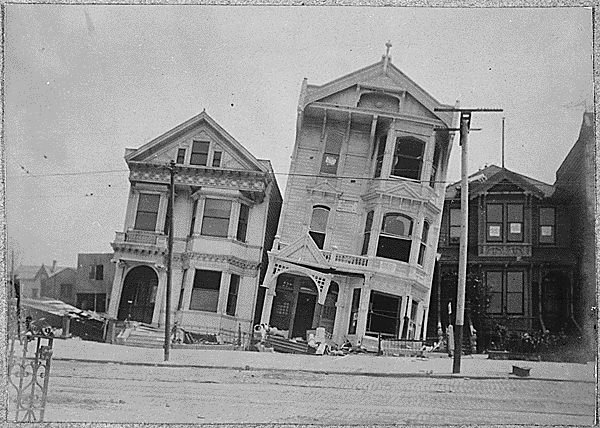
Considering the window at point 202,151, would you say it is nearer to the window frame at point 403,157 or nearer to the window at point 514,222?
the window frame at point 403,157

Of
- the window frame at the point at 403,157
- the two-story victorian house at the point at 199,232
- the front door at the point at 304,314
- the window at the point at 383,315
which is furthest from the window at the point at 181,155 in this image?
the window at the point at 383,315

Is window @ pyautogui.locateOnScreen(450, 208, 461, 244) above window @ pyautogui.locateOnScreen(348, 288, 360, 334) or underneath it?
above

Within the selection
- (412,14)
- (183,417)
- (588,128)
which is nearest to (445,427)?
(183,417)

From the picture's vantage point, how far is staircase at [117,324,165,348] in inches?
205

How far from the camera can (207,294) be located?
5.21m

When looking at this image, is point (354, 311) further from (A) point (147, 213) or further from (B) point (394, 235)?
(A) point (147, 213)

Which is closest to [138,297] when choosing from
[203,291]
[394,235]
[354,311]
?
[203,291]

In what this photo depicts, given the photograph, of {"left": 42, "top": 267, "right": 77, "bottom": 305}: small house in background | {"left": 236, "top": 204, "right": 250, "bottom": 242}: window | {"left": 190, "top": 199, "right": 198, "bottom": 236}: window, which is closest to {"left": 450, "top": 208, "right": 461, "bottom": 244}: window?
{"left": 236, "top": 204, "right": 250, "bottom": 242}: window

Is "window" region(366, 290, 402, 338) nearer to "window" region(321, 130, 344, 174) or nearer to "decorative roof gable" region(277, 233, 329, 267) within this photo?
"decorative roof gable" region(277, 233, 329, 267)

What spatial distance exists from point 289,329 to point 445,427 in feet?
3.02

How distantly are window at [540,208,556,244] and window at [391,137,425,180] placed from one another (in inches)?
26.4

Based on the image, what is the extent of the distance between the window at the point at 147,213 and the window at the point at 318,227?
2.64ft

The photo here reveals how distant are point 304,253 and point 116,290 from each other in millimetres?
980

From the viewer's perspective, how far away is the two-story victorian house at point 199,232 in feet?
17.1
